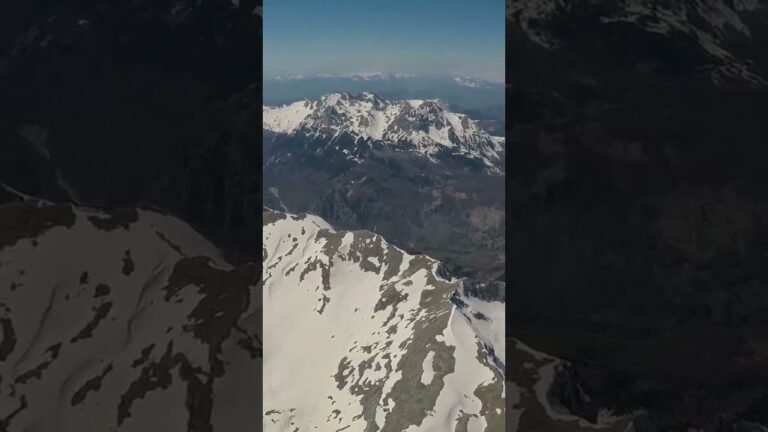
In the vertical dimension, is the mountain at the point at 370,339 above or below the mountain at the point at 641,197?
below

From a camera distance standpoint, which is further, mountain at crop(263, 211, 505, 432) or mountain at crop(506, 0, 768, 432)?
mountain at crop(263, 211, 505, 432)

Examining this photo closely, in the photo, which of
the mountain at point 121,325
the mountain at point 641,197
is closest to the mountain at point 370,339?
the mountain at point 641,197

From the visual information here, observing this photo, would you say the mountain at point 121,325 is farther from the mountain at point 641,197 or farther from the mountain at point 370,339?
the mountain at point 370,339

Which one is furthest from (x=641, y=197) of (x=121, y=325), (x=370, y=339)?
(x=370, y=339)

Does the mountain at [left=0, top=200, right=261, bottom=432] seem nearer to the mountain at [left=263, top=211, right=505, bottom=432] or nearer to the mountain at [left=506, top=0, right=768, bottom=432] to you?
the mountain at [left=506, top=0, right=768, bottom=432]

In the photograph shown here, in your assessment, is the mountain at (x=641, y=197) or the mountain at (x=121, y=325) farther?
the mountain at (x=641, y=197)

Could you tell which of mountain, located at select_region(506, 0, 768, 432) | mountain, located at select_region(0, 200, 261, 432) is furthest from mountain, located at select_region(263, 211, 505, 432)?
mountain, located at select_region(0, 200, 261, 432)

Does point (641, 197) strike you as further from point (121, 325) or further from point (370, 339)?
point (370, 339)
